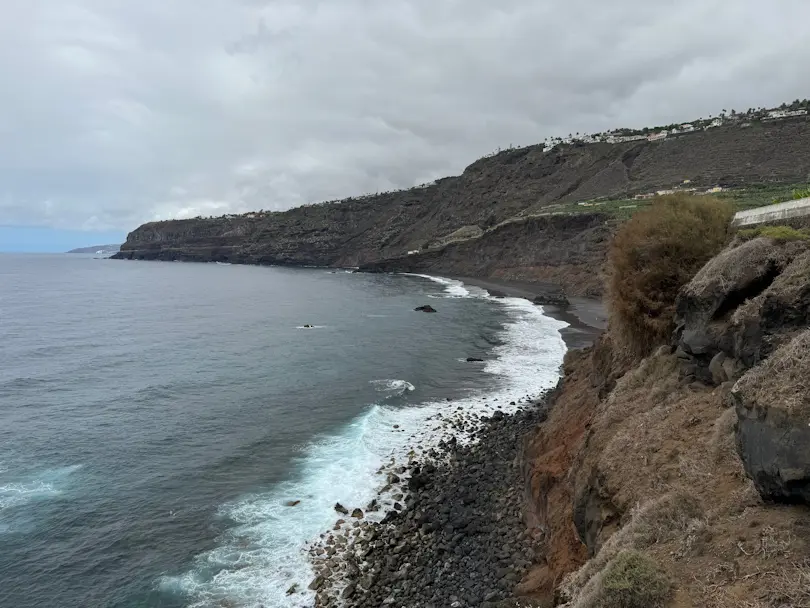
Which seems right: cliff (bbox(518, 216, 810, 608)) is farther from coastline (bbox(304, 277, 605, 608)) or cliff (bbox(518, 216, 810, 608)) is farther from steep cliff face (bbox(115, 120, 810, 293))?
steep cliff face (bbox(115, 120, 810, 293))

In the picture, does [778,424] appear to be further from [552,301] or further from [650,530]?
[552,301]

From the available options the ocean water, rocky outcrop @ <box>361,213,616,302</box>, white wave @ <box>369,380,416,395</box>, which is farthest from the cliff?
rocky outcrop @ <box>361,213,616,302</box>

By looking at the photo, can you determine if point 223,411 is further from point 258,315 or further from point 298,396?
point 258,315

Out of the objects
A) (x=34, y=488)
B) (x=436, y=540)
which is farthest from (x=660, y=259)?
(x=34, y=488)

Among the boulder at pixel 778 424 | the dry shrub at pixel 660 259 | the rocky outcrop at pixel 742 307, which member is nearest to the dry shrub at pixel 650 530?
the boulder at pixel 778 424

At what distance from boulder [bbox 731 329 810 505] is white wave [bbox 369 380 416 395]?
2512 centimetres

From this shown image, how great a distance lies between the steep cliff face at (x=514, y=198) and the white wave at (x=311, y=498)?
5160 centimetres

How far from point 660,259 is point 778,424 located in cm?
1016

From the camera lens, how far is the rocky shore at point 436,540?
44.7 feet

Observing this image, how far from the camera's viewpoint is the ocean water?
614 inches

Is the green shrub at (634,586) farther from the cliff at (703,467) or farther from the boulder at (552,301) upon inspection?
the boulder at (552,301)

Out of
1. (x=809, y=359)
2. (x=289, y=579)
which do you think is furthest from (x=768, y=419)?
(x=289, y=579)

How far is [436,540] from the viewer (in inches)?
630

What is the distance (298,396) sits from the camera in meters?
31.3
